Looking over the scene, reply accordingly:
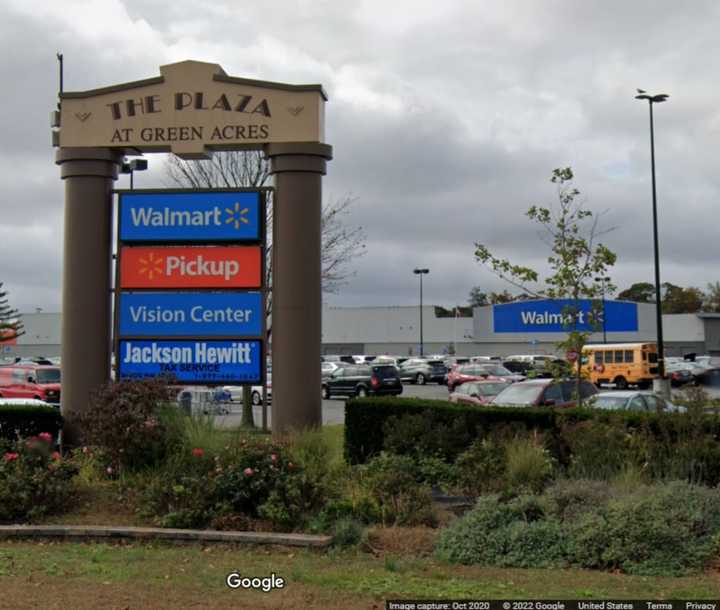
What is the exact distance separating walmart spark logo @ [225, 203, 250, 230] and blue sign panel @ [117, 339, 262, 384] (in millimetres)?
1831

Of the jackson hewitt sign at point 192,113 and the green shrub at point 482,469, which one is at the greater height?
the jackson hewitt sign at point 192,113

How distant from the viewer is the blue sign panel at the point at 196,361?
44.4 ft

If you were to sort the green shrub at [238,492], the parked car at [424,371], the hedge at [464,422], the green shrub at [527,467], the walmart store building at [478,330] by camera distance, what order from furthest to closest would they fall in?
the walmart store building at [478,330]
the parked car at [424,371]
the hedge at [464,422]
the green shrub at [527,467]
the green shrub at [238,492]

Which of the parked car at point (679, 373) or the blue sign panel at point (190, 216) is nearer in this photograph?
the blue sign panel at point (190, 216)

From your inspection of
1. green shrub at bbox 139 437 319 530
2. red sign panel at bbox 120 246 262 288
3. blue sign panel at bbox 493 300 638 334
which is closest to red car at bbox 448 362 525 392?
red sign panel at bbox 120 246 262 288

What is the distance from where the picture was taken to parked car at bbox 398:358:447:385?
55688mm

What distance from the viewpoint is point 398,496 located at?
378 inches

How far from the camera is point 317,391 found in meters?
13.6

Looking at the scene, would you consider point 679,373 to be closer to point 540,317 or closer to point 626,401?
point 540,317

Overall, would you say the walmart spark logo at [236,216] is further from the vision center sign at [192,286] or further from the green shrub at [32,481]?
the green shrub at [32,481]

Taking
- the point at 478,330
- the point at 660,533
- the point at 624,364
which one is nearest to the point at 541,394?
the point at 660,533

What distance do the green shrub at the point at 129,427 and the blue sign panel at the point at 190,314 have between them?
248cm

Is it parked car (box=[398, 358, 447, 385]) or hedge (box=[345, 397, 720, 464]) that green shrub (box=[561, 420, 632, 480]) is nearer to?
hedge (box=[345, 397, 720, 464])

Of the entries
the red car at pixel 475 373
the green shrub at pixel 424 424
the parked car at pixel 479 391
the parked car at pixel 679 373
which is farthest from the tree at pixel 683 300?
the green shrub at pixel 424 424
